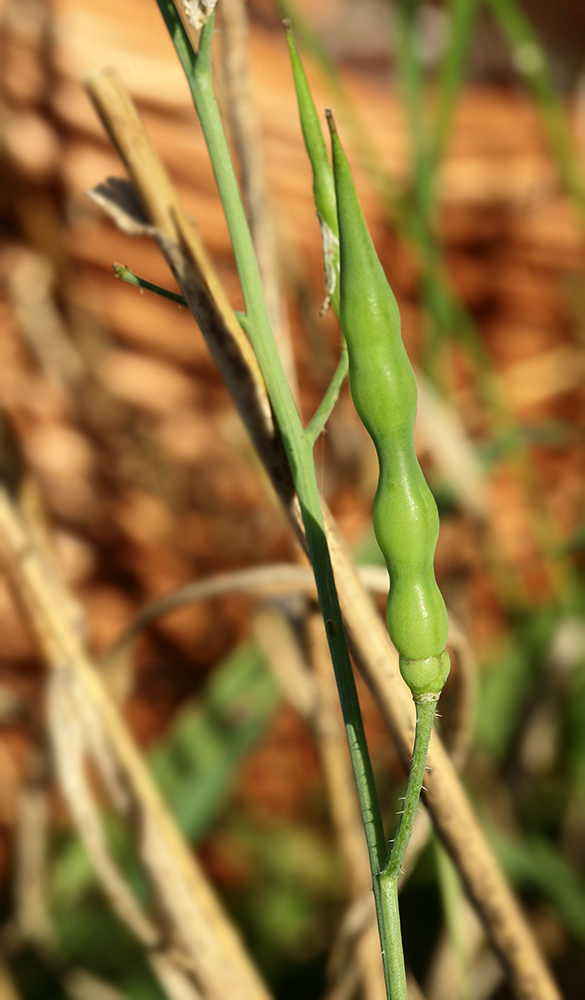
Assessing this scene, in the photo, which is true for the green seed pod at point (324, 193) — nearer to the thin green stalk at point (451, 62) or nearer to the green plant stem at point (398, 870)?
the green plant stem at point (398, 870)

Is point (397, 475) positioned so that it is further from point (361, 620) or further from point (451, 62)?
point (451, 62)

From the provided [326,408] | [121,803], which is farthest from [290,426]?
[121,803]

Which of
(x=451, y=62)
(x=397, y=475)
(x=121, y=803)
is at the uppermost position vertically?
(x=451, y=62)

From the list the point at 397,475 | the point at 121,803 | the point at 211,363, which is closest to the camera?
the point at 397,475

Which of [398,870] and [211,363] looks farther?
[211,363]

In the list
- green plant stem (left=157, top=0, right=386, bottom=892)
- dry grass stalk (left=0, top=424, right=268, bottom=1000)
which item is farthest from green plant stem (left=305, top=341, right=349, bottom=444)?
dry grass stalk (left=0, top=424, right=268, bottom=1000)

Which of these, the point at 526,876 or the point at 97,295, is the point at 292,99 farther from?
the point at 526,876

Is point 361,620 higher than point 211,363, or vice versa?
point 211,363
